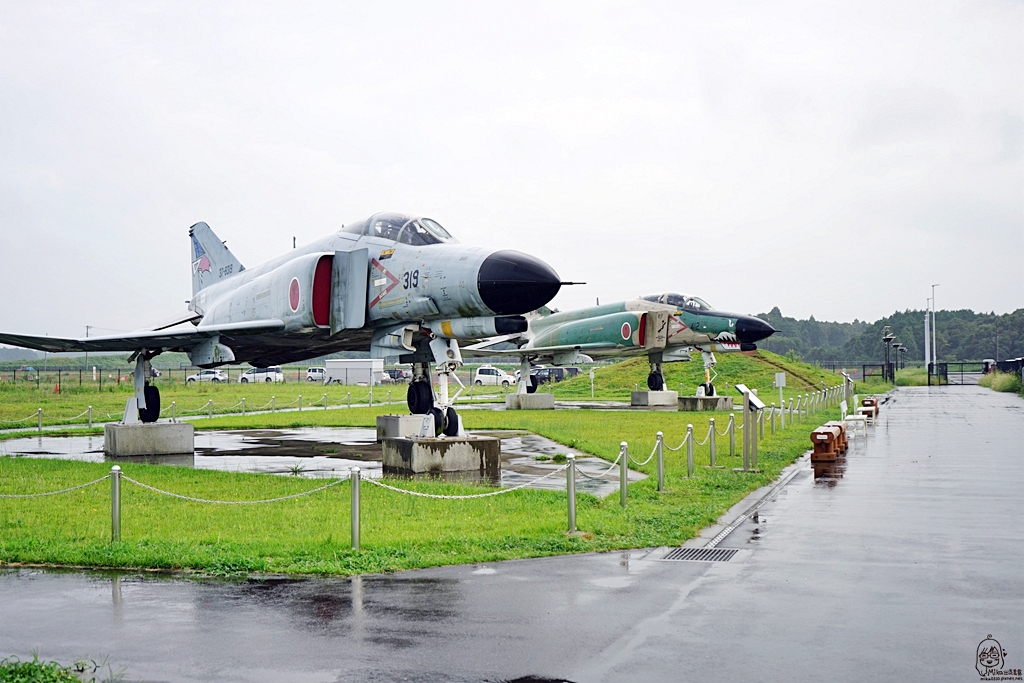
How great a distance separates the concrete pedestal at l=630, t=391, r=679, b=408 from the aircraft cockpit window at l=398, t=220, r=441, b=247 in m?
21.6

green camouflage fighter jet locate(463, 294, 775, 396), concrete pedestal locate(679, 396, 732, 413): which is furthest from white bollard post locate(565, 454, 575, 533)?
concrete pedestal locate(679, 396, 732, 413)

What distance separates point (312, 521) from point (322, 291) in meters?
6.72

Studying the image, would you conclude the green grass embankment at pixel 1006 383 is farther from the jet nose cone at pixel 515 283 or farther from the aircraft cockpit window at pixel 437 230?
the jet nose cone at pixel 515 283

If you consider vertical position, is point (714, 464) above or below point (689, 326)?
below

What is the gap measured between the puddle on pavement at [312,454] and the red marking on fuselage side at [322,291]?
2.55m

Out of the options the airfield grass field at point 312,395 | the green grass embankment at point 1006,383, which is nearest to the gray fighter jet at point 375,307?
the airfield grass field at point 312,395

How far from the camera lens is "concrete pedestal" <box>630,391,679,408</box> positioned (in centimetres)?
3556

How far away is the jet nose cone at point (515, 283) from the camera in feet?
43.5

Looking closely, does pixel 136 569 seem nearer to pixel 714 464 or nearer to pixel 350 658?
pixel 350 658

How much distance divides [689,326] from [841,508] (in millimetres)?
23150

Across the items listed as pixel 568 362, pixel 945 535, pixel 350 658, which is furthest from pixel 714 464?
pixel 568 362

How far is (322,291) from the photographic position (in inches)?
622

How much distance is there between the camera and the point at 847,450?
19484mm

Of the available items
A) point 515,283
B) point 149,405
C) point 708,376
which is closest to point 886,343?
point 708,376
